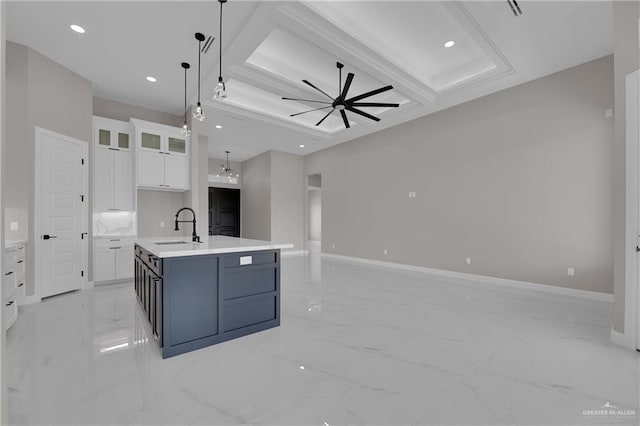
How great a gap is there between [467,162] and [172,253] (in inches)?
210

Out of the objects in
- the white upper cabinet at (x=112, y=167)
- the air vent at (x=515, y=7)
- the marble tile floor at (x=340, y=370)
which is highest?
the air vent at (x=515, y=7)

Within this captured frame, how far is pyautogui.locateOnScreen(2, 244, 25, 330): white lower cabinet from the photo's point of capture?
2842 mm

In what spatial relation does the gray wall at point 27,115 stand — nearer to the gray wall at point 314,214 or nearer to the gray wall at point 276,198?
the gray wall at point 276,198

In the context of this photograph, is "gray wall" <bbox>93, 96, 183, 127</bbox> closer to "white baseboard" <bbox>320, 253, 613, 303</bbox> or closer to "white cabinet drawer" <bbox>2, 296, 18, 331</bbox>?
"white cabinet drawer" <bbox>2, 296, 18, 331</bbox>

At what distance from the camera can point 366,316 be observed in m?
3.27

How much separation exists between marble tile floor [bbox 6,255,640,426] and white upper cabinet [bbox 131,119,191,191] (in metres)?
2.42

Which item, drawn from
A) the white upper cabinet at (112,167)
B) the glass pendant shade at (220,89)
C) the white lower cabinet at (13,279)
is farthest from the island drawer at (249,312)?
the white upper cabinet at (112,167)

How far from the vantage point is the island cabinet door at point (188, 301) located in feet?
7.48

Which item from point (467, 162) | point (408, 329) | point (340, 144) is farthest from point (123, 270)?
point (467, 162)

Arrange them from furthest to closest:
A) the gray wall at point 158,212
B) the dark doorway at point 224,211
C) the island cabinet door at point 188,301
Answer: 1. the dark doorway at point 224,211
2. the gray wall at point 158,212
3. the island cabinet door at point 188,301

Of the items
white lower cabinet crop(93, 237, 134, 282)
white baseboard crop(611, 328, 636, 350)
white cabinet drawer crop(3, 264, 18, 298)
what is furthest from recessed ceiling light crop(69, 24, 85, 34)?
white baseboard crop(611, 328, 636, 350)

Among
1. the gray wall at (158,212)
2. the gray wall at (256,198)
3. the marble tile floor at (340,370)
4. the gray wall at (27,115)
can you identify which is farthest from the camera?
the gray wall at (256,198)

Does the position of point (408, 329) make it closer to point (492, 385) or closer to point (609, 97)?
point (492, 385)

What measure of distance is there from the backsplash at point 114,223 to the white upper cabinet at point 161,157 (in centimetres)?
67
